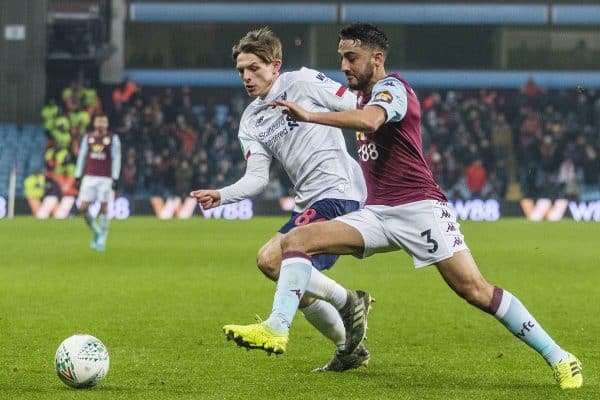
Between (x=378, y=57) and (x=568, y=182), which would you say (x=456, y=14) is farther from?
(x=378, y=57)

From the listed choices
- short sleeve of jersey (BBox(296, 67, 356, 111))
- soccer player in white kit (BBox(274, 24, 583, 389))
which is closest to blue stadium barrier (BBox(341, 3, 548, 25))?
short sleeve of jersey (BBox(296, 67, 356, 111))

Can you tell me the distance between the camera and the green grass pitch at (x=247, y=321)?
7477mm

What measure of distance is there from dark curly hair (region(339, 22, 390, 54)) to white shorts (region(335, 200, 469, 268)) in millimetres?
950

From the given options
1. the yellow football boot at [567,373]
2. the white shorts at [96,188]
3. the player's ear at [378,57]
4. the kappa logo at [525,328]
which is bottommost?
the white shorts at [96,188]

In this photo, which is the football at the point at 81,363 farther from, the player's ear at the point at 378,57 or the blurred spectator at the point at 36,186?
the blurred spectator at the point at 36,186

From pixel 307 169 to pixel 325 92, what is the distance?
0.53m

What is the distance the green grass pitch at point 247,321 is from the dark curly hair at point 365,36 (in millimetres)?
1990

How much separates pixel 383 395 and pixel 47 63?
1362 inches

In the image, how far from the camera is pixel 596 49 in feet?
143

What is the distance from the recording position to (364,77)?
24.3ft

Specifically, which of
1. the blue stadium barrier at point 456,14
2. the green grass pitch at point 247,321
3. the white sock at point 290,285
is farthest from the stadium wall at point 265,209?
the white sock at point 290,285

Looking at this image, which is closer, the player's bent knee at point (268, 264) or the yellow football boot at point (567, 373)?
the yellow football boot at point (567, 373)

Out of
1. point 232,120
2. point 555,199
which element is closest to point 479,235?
point 555,199

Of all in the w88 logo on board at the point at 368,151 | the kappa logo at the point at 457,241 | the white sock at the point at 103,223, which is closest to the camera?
the kappa logo at the point at 457,241
